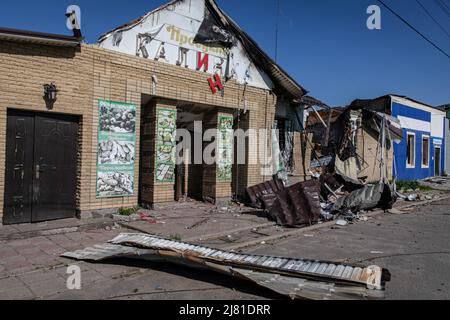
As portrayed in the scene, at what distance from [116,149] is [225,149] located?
11.9ft

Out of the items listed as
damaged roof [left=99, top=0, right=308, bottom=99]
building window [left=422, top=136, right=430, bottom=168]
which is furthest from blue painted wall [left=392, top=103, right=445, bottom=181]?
damaged roof [left=99, top=0, right=308, bottom=99]

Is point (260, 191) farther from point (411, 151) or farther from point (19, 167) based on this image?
point (411, 151)

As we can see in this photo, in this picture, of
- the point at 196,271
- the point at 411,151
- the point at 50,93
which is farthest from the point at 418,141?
the point at 50,93

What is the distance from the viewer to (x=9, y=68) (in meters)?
6.69

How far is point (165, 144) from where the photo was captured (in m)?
9.27

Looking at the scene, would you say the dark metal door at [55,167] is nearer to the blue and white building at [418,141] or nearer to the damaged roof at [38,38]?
the damaged roof at [38,38]

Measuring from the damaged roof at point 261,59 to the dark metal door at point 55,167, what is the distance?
455 centimetres

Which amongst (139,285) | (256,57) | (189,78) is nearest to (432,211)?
(256,57)

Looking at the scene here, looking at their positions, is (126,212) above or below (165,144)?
below

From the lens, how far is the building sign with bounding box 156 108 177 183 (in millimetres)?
9117
